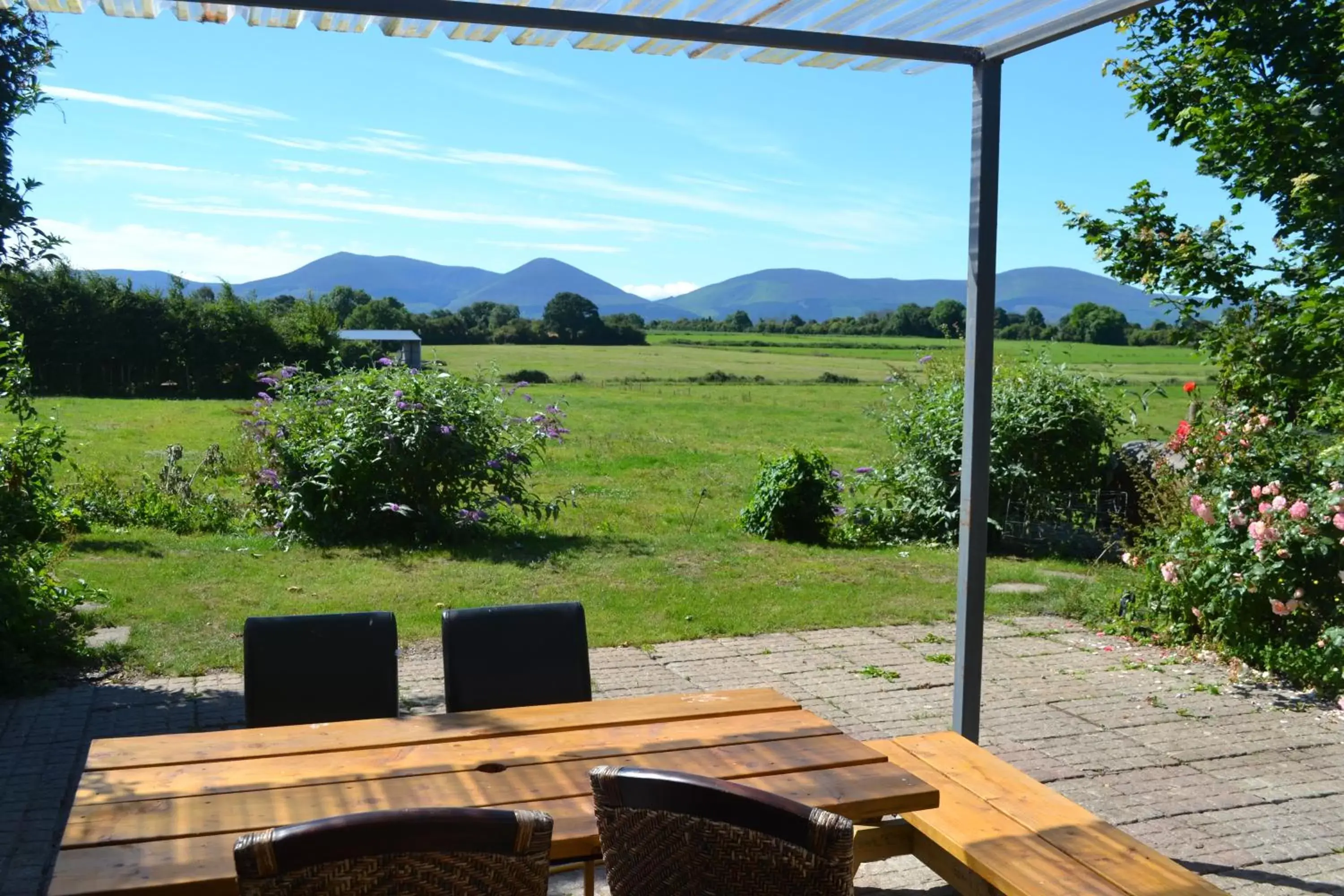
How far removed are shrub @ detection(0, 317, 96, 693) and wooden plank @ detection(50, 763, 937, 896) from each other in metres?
4.01

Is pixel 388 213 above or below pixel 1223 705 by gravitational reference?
above

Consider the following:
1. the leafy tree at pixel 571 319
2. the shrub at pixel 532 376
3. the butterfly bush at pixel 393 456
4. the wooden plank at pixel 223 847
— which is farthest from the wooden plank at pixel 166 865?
the leafy tree at pixel 571 319

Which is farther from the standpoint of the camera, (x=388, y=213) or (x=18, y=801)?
(x=388, y=213)

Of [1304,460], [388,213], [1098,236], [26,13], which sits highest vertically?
[388,213]

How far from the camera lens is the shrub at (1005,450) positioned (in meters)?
10.4

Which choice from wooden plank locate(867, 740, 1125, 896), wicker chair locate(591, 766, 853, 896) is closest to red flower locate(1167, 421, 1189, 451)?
wooden plank locate(867, 740, 1125, 896)

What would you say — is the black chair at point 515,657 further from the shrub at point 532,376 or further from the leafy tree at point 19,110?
the shrub at point 532,376

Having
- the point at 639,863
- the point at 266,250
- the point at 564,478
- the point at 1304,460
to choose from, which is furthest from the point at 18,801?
the point at 266,250

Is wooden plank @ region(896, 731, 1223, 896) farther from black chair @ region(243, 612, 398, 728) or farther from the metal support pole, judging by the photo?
black chair @ region(243, 612, 398, 728)

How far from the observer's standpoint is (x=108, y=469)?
1406cm

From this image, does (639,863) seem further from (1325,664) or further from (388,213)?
(388,213)

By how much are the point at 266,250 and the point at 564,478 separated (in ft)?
101

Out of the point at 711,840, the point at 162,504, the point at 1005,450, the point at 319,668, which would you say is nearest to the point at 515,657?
the point at 319,668

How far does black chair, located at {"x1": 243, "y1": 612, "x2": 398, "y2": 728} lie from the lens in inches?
128
